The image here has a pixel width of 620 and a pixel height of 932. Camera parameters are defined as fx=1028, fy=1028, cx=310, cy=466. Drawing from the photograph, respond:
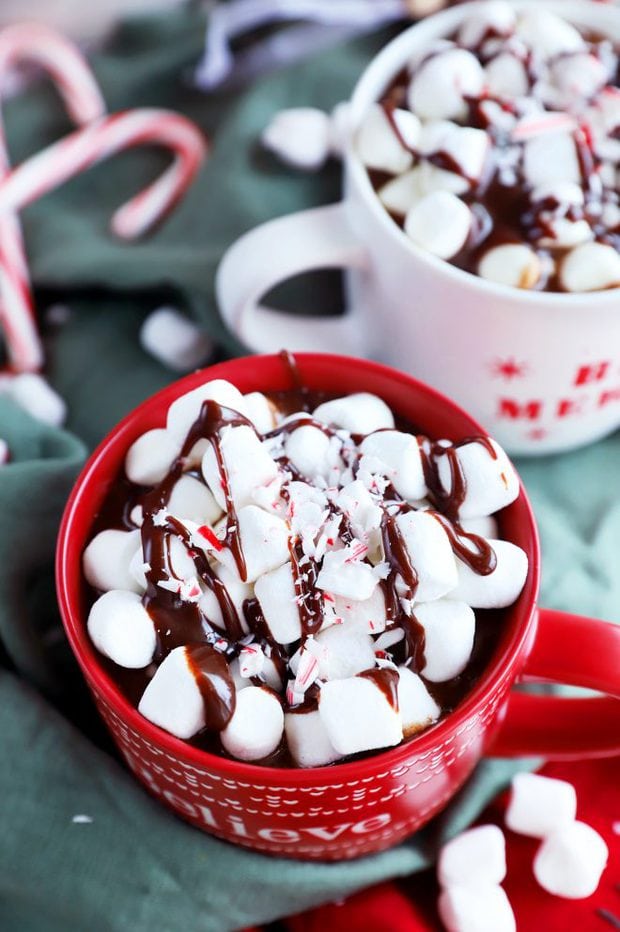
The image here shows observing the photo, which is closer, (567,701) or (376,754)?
(376,754)

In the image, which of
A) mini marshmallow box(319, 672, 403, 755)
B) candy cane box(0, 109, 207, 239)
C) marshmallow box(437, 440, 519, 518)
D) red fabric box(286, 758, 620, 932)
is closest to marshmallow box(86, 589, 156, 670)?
mini marshmallow box(319, 672, 403, 755)

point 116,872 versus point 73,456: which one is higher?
point 73,456

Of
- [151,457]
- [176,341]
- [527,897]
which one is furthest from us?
[176,341]

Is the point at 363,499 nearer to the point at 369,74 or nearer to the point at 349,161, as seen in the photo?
the point at 349,161

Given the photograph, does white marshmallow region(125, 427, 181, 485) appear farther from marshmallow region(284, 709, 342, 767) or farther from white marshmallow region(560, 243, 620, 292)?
white marshmallow region(560, 243, 620, 292)

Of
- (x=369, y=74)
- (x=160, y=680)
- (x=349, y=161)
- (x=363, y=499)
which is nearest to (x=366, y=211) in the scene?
(x=349, y=161)

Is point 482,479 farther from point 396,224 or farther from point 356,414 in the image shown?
point 396,224

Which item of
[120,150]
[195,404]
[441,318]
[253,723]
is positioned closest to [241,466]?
[195,404]

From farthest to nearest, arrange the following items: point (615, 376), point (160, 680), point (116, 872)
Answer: point (615, 376) → point (116, 872) → point (160, 680)
